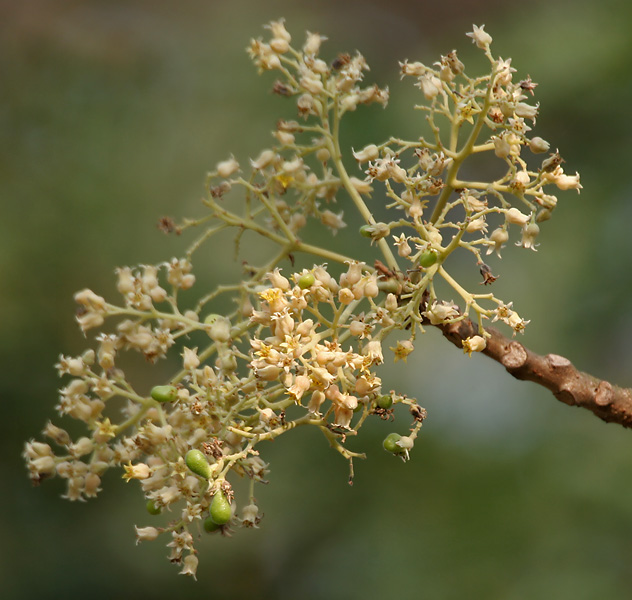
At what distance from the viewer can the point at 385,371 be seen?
128 inches

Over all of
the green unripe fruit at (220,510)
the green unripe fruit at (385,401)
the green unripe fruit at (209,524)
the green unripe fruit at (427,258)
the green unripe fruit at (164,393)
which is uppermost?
the green unripe fruit at (427,258)

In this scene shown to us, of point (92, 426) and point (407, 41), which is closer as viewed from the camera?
point (92, 426)

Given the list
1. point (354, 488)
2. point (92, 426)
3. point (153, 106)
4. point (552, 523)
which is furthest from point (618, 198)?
point (92, 426)

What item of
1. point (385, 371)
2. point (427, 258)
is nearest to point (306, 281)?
point (427, 258)

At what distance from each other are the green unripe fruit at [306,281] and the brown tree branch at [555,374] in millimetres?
256

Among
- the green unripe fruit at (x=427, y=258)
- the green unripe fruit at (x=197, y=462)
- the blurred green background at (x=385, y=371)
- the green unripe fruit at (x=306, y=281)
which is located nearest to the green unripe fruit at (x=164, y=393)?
the green unripe fruit at (x=197, y=462)

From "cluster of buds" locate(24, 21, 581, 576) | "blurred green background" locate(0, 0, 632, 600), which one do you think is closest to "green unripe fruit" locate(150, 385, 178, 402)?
"cluster of buds" locate(24, 21, 581, 576)

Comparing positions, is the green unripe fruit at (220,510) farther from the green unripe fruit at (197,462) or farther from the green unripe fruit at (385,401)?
the green unripe fruit at (385,401)

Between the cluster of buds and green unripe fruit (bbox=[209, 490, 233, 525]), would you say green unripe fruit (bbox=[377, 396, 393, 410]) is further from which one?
green unripe fruit (bbox=[209, 490, 233, 525])

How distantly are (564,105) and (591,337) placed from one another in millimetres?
1058

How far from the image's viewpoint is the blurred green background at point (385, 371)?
2.78 metres

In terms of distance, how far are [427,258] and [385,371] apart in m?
2.14

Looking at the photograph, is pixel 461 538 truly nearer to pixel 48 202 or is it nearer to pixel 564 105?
pixel 564 105

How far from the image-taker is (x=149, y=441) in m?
1.18
